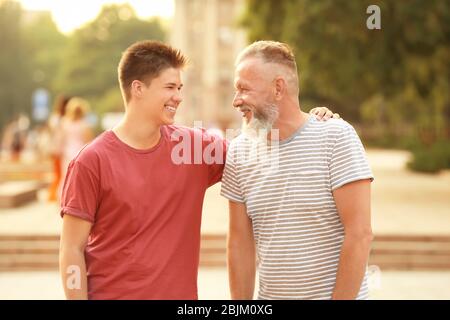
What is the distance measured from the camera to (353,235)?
3020 millimetres

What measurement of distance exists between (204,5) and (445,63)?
6318cm

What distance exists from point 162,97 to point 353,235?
817mm

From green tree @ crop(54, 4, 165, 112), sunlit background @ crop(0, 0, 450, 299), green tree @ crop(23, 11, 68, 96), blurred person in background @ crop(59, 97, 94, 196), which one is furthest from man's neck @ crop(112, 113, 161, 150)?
green tree @ crop(23, 11, 68, 96)

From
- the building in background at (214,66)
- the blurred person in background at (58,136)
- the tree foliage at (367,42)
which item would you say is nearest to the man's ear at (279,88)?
the blurred person in background at (58,136)

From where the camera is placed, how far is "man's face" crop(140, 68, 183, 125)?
10.6ft

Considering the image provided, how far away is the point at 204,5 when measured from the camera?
8238cm

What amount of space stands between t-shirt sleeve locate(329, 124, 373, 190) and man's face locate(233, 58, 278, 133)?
0.77ft

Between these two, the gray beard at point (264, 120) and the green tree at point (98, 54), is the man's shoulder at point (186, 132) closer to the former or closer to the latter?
the gray beard at point (264, 120)

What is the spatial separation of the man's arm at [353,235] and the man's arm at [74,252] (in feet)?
2.78

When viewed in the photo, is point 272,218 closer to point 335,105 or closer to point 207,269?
point 207,269

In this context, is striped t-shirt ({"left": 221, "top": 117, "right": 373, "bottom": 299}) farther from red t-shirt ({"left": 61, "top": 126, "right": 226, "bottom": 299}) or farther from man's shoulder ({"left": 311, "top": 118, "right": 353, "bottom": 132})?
red t-shirt ({"left": 61, "top": 126, "right": 226, "bottom": 299})

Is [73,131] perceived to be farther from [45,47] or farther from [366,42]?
[45,47]

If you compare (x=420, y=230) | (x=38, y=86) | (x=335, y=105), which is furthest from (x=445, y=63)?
(x=38, y=86)

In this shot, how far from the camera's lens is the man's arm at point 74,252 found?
3.12 m
